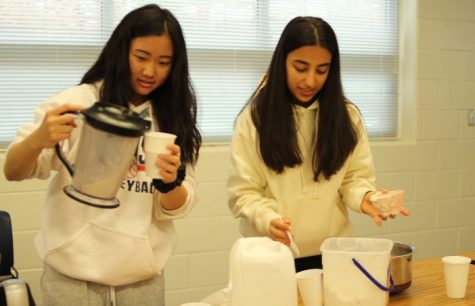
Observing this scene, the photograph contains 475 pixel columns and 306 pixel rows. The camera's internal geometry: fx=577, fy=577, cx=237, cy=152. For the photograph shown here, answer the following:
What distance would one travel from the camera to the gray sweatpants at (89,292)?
1561 mm

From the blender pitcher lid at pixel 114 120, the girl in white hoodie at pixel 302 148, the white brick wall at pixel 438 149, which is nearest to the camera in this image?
the blender pitcher lid at pixel 114 120

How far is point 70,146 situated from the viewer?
5.03 ft

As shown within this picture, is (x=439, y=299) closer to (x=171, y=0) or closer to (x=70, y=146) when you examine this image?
(x=70, y=146)

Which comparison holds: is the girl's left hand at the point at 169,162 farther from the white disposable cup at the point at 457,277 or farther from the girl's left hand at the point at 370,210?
the white disposable cup at the point at 457,277

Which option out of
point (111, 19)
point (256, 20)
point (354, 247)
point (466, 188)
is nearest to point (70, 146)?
point (354, 247)

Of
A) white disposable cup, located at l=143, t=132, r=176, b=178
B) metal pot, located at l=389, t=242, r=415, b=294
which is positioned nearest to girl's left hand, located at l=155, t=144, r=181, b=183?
white disposable cup, located at l=143, t=132, r=176, b=178

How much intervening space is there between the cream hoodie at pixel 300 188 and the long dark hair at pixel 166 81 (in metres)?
0.26

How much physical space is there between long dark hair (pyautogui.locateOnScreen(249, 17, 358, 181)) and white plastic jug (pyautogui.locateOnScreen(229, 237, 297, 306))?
0.68 meters

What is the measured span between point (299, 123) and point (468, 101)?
6.45ft

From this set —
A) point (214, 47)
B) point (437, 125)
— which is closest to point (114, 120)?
point (214, 47)

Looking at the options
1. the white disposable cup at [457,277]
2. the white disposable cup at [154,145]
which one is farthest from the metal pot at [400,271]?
the white disposable cup at [154,145]

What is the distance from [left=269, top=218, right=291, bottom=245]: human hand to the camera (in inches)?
64.1

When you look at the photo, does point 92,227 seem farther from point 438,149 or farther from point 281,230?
point 438,149

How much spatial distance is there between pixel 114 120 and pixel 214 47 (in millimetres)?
1958
